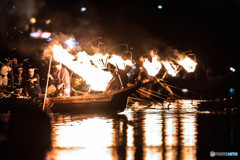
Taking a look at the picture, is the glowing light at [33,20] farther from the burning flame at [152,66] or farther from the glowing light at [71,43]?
the burning flame at [152,66]

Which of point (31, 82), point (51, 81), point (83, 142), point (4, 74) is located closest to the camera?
point (83, 142)

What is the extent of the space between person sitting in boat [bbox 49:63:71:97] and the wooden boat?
0.79 m

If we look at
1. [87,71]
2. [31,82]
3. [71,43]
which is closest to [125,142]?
[87,71]

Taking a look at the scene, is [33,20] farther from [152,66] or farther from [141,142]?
[141,142]

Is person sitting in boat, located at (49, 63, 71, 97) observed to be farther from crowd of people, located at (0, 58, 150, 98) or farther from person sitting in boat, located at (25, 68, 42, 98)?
person sitting in boat, located at (25, 68, 42, 98)

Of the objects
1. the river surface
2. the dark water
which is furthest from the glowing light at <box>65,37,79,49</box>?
the river surface

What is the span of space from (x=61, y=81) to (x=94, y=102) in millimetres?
1933

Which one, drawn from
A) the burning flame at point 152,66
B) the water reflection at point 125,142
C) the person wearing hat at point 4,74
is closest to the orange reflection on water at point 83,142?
the water reflection at point 125,142

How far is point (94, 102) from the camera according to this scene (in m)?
18.3

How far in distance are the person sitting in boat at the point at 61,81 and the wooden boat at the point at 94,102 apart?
0.79 meters

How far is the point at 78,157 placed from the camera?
754cm

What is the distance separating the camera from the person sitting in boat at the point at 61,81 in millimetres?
19266

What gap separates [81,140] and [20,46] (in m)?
19.8

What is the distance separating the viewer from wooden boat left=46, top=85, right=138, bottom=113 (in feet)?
59.6
